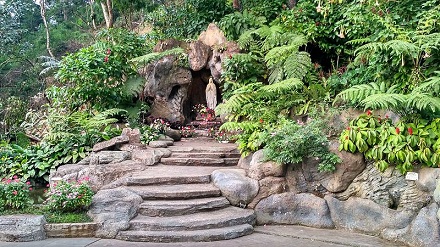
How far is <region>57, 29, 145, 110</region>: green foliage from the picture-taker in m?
8.87

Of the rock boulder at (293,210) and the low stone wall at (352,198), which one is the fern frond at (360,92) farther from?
the rock boulder at (293,210)

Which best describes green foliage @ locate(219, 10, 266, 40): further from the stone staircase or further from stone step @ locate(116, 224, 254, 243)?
stone step @ locate(116, 224, 254, 243)

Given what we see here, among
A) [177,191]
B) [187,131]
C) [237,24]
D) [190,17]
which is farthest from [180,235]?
[190,17]

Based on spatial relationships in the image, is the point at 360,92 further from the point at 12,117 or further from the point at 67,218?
the point at 12,117

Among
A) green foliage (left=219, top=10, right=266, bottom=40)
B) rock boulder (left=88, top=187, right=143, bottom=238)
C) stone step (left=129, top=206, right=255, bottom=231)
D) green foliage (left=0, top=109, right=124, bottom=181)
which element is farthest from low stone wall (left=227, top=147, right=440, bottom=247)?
green foliage (left=219, top=10, right=266, bottom=40)

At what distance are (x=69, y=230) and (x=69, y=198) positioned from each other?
44cm

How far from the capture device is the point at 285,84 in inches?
281

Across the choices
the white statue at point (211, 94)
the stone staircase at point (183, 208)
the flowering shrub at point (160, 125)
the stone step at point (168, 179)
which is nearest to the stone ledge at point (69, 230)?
the stone staircase at point (183, 208)

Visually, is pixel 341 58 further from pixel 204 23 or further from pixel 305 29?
pixel 204 23

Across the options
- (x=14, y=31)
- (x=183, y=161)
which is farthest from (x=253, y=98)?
(x=14, y=31)

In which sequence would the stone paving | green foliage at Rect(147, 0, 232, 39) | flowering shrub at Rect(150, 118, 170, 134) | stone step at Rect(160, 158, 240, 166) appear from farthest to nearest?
1. green foliage at Rect(147, 0, 232, 39)
2. flowering shrub at Rect(150, 118, 170, 134)
3. stone step at Rect(160, 158, 240, 166)
4. the stone paving

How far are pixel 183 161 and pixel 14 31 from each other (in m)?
11.3

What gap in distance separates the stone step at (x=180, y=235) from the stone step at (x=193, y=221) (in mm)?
80

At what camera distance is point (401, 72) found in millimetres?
6266
